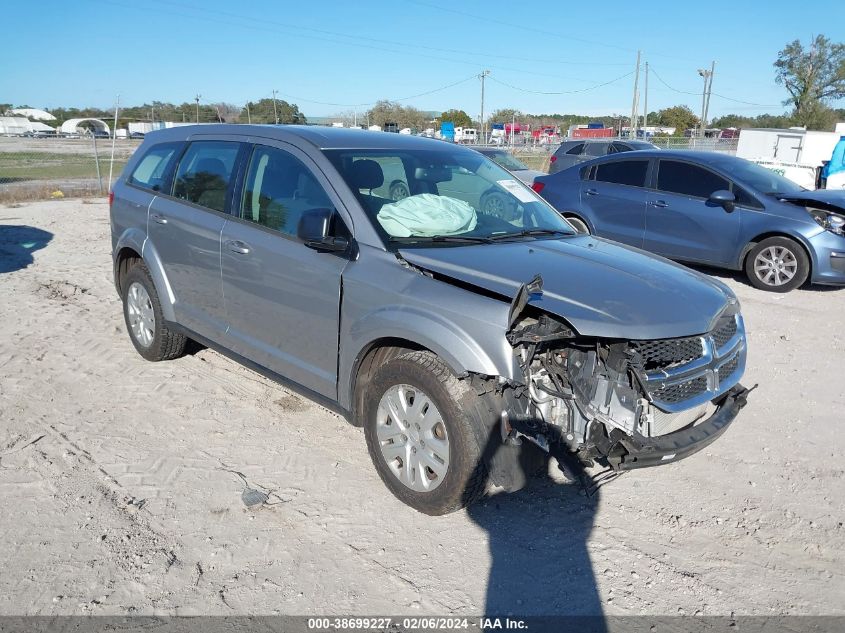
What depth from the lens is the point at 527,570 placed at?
3.14m

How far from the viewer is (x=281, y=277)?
159 inches

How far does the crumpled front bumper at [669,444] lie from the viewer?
3.05 meters

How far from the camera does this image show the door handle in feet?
14.1

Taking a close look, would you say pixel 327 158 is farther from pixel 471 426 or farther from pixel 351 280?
pixel 471 426

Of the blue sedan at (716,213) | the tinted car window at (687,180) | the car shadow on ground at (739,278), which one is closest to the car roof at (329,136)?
the blue sedan at (716,213)

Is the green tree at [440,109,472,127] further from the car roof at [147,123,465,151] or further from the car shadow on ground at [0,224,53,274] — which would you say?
the car roof at [147,123,465,151]

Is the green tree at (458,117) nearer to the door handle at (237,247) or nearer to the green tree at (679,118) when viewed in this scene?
the green tree at (679,118)

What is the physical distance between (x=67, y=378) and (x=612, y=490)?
4221mm

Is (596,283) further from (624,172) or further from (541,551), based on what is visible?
(624,172)

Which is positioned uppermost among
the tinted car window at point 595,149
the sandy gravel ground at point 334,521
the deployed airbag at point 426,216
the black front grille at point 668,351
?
the tinted car window at point 595,149

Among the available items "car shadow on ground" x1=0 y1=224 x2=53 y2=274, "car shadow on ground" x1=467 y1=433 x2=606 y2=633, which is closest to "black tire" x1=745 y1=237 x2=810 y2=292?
"car shadow on ground" x1=467 y1=433 x2=606 y2=633

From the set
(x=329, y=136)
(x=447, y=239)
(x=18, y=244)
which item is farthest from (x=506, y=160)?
(x=447, y=239)

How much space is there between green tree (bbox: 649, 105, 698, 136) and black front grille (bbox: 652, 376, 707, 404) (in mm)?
73197

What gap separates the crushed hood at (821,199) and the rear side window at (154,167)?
23.5 feet
